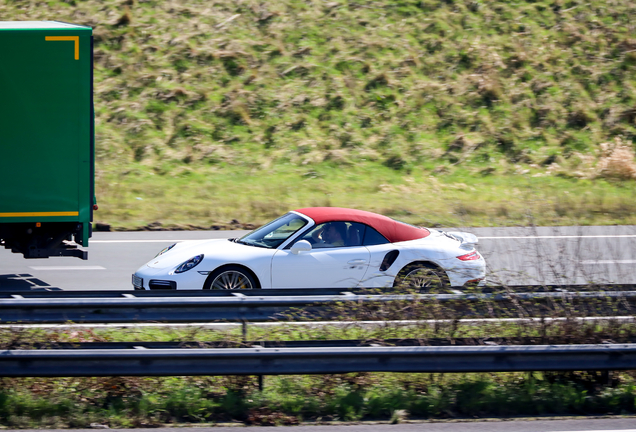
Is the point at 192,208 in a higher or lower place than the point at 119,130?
lower

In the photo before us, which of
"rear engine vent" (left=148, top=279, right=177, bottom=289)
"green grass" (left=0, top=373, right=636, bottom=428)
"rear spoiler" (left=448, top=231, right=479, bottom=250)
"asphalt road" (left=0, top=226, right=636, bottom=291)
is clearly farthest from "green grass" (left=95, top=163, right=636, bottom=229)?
"green grass" (left=0, top=373, right=636, bottom=428)

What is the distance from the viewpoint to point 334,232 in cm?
858

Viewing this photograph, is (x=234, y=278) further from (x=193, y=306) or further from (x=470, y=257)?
(x=470, y=257)

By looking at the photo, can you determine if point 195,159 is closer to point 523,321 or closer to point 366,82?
point 366,82

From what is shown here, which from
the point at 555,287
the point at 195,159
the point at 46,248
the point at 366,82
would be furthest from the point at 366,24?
the point at 555,287

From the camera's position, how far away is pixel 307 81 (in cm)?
2473

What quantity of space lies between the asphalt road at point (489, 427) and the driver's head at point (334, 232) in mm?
3603

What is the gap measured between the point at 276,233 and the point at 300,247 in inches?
26.8

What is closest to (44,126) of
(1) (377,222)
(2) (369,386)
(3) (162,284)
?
(3) (162,284)

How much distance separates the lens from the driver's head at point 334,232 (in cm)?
855

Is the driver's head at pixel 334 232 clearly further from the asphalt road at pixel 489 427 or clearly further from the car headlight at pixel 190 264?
the asphalt road at pixel 489 427

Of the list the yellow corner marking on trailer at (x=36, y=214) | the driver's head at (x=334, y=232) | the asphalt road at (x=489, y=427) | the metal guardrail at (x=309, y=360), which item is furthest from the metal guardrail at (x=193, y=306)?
the yellow corner marking on trailer at (x=36, y=214)

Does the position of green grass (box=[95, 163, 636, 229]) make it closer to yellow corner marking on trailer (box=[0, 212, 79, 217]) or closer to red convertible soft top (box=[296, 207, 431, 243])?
yellow corner marking on trailer (box=[0, 212, 79, 217])

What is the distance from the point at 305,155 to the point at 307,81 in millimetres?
4541
